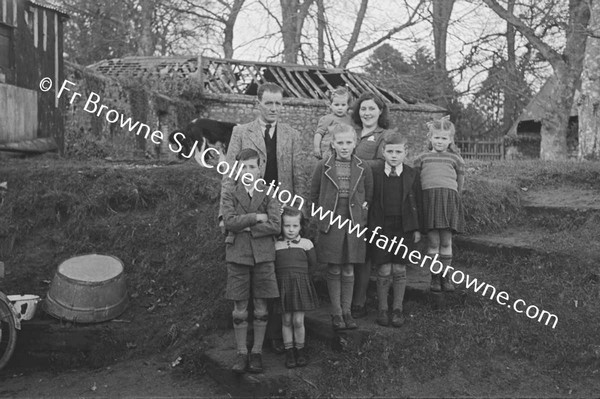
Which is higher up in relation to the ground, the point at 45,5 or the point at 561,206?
the point at 45,5

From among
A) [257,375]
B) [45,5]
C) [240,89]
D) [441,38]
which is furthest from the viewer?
[441,38]

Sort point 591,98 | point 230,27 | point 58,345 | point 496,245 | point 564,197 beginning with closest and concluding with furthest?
point 58,345 < point 496,245 < point 564,197 < point 591,98 < point 230,27

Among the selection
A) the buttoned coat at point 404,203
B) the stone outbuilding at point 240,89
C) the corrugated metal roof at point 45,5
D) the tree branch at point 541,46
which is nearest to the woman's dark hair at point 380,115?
the buttoned coat at point 404,203

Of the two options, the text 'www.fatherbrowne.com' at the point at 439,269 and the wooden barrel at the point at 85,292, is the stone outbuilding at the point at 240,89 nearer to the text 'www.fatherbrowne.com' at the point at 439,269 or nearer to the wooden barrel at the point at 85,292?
the wooden barrel at the point at 85,292

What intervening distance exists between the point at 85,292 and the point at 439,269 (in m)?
3.16

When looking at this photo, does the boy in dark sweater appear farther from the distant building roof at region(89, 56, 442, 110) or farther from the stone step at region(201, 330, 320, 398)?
the distant building roof at region(89, 56, 442, 110)

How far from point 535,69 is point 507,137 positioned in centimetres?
296

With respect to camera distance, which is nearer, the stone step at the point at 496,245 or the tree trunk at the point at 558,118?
the stone step at the point at 496,245

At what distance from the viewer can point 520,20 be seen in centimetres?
1478

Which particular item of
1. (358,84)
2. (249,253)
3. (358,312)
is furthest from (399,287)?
(358,84)

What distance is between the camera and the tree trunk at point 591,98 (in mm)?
11812

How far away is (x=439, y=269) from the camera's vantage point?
17.1 ft

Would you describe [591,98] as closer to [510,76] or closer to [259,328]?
[510,76]

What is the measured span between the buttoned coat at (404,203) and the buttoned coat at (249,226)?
2.79ft
